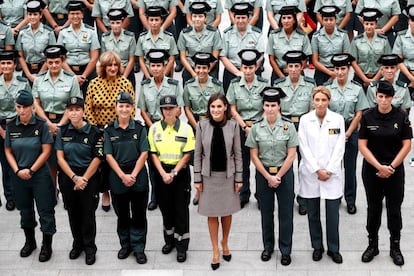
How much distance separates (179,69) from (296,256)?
508 cm

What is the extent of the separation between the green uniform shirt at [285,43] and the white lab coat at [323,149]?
2173 millimetres

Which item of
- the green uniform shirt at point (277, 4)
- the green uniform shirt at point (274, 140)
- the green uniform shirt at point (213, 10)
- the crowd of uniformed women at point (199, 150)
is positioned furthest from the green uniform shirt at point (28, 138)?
the green uniform shirt at point (277, 4)

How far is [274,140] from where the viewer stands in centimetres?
785

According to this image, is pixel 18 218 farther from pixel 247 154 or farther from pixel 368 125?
pixel 368 125

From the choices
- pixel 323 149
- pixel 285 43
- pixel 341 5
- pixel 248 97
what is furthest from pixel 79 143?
pixel 341 5

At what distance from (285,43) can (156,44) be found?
5.34 feet

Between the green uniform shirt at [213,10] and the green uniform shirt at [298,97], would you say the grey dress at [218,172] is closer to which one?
the green uniform shirt at [298,97]

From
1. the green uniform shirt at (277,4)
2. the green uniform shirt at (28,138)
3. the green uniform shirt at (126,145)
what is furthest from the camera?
the green uniform shirt at (277,4)

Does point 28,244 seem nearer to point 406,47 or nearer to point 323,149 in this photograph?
point 323,149

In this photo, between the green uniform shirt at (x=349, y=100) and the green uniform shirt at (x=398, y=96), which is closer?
the green uniform shirt at (x=349, y=100)

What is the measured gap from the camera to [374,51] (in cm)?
1003

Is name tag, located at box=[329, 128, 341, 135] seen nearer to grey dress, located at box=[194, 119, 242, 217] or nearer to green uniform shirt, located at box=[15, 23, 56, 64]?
grey dress, located at box=[194, 119, 242, 217]

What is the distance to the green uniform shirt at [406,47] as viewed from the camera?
33.2 feet

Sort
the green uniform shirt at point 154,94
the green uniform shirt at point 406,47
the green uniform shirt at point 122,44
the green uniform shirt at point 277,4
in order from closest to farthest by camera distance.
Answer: the green uniform shirt at point 154,94
the green uniform shirt at point 406,47
the green uniform shirt at point 122,44
the green uniform shirt at point 277,4
